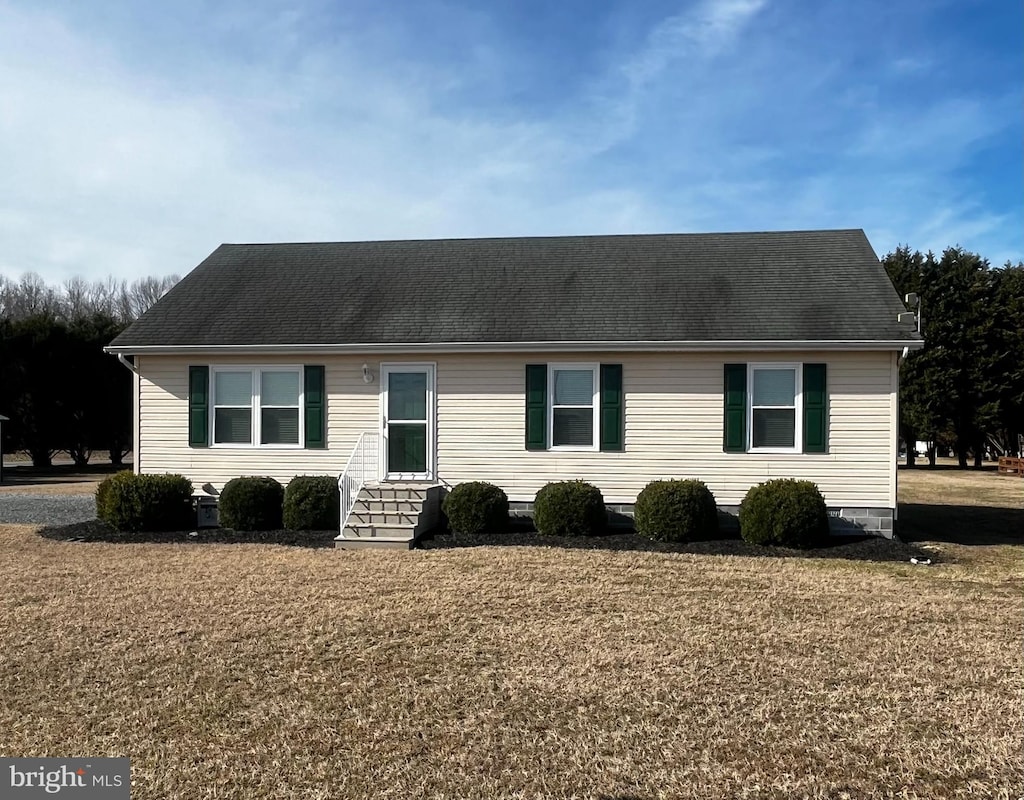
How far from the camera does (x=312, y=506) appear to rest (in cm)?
1210

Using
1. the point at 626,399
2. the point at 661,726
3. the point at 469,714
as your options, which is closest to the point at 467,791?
the point at 469,714

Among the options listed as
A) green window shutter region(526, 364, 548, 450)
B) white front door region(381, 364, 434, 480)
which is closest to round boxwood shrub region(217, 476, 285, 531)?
white front door region(381, 364, 434, 480)

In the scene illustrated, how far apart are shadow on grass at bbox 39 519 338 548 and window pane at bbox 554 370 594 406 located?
4.21 metres

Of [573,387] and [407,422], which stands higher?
[573,387]

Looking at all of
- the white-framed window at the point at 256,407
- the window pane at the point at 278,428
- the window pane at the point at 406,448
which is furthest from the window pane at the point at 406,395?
the window pane at the point at 278,428

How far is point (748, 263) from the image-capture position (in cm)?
1402

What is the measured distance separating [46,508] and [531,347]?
1167 centimetres

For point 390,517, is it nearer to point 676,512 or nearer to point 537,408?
point 537,408

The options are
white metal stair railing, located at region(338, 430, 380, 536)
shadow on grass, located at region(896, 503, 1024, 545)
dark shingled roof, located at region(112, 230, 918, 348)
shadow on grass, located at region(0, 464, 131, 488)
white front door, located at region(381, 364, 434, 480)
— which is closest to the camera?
white metal stair railing, located at region(338, 430, 380, 536)

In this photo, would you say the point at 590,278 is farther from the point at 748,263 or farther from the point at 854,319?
the point at 854,319

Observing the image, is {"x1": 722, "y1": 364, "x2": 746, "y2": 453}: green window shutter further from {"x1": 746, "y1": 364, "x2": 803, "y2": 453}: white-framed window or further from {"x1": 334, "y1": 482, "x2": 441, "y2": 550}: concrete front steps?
{"x1": 334, "y1": 482, "x2": 441, "y2": 550}: concrete front steps

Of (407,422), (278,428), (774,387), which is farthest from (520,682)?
(278,428)

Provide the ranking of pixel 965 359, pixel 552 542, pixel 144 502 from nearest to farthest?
pixel 552 542, pixel 144 502, pixel 965 359

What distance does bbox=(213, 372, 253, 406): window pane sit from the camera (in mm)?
13195
